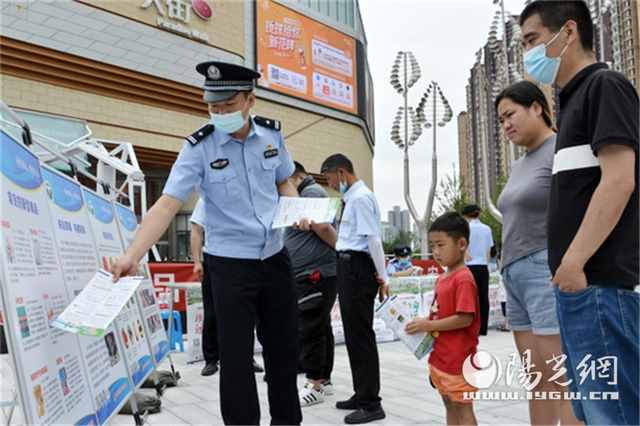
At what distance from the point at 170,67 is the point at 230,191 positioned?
60.3ft

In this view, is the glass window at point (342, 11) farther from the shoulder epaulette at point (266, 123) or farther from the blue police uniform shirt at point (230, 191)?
the blue police uniform shirt at point (230, 191)

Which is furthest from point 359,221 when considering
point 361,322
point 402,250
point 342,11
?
point 342,11

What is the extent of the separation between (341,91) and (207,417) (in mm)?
26139

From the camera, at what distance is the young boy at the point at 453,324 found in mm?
2760

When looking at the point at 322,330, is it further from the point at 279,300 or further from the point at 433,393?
the point at 279,300

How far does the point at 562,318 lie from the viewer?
6.51 feet

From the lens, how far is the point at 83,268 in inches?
127

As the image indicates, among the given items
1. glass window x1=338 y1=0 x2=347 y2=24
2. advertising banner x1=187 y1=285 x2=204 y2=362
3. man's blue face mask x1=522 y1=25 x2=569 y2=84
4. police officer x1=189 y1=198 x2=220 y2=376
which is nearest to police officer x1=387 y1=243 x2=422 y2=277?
advertising banner x1=187 y1=285 x2=204 y2=362

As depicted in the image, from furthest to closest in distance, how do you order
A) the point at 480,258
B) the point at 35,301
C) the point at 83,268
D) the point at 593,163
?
the point at 480,258, the point at 83,268, the point at 35,301, the point at 593,163

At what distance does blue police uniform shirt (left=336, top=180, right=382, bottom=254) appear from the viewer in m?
4.00

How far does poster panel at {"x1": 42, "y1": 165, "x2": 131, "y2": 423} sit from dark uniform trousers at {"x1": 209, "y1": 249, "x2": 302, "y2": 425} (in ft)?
2.63

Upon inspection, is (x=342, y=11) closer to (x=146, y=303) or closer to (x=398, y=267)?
(x=398, y=267)

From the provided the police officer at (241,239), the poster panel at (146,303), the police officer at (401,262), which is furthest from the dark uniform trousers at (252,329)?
the police officer at (401,262)

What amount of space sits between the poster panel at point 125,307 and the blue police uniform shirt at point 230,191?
4.15ft
